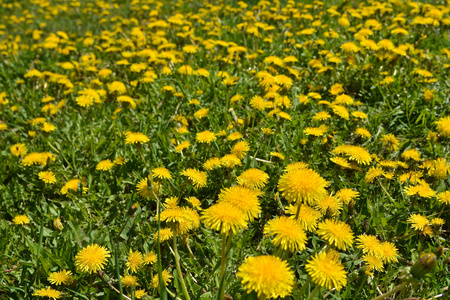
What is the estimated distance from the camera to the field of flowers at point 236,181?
1422mm

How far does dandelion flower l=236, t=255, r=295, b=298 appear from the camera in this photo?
3.43ft

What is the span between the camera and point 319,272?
3.82 ft

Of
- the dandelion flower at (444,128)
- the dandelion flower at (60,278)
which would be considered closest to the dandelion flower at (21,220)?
the dandelion flower at (60,278)

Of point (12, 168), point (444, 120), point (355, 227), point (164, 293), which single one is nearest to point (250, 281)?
point (164, 293)

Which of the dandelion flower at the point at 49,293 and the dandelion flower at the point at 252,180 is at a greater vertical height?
the dandelion flower at the point at 252,180

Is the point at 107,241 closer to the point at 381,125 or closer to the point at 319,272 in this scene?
the point at 319,272

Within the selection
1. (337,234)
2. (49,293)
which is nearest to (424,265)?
(337,234)

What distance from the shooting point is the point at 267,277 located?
106 centimetres

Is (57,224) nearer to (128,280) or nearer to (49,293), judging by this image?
(49,293)

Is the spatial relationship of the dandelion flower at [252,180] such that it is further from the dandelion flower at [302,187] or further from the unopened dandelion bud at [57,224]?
the unopened dandelion bud at [57,224]

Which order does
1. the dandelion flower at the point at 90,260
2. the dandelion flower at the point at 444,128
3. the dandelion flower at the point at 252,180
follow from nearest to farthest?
the dandelion flower at the point at 90,260 < the dandelion flower at the point at 252,180 < the dandelion flower at the point at 444,128

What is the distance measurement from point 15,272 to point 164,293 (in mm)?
1010

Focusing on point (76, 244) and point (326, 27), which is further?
point (326, 27)

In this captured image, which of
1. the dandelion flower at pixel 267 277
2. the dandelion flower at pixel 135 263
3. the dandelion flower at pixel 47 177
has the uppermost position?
the dandelion flower at pixel 267 277
